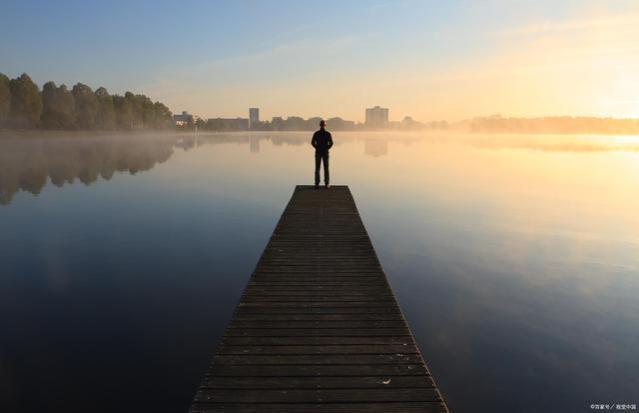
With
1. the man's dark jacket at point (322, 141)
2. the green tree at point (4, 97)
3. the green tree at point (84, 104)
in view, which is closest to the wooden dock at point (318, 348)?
the man's dark jacket at point (322, 141)

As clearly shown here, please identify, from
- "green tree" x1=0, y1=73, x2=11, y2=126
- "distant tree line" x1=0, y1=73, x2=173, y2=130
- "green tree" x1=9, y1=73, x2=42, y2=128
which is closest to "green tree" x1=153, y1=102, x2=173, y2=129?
"distant tree line" x1=0, y1=73, x2=173, y2=130

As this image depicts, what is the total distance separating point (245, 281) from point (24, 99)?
96.5 meters

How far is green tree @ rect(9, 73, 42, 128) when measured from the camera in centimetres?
8762

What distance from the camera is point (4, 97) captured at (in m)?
83.2

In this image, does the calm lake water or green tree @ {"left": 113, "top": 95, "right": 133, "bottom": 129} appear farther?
green tree @ {"left": 113, "top": 95, "right": 133, "bottom": 129}

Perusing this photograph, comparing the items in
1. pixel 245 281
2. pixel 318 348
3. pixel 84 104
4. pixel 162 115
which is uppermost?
pixel 162 115

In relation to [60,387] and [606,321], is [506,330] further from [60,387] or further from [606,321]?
[60,387]

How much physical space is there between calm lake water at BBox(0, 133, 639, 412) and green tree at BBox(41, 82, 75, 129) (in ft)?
274

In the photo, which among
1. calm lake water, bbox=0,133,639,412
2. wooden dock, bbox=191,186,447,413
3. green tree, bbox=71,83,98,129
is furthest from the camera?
green tree, bbox=71,83,98,129

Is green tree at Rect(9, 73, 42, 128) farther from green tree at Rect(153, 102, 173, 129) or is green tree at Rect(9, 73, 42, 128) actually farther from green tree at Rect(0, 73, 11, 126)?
green tree at Rect(153, 102, 173, 129)

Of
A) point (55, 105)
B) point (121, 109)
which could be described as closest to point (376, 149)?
point (55, 105)

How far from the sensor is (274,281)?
948 centimetres

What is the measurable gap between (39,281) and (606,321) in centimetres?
1565

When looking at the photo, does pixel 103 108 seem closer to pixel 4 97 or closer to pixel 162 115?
pixel 4 97
